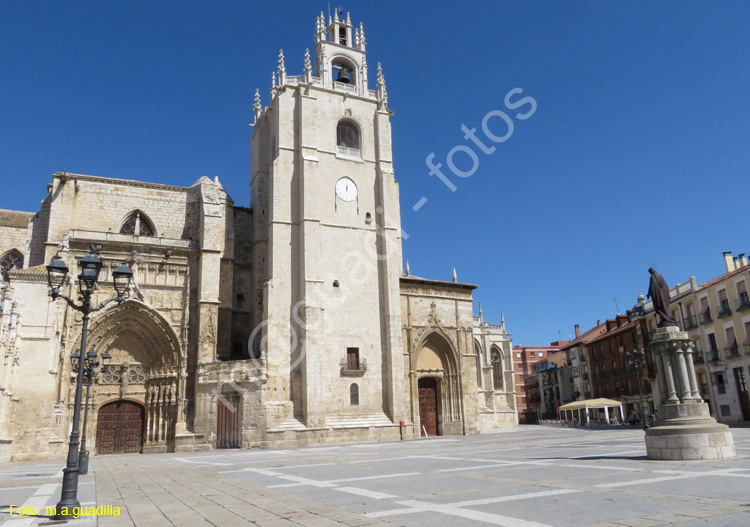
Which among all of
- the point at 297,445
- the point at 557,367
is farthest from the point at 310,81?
the point at 557,367

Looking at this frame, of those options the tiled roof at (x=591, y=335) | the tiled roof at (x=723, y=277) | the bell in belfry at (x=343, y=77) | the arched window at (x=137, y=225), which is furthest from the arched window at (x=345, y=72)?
the tiled roof at (x=591, y=335)

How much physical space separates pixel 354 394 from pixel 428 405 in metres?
5.11

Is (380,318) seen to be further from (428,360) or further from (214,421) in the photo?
(214,421)

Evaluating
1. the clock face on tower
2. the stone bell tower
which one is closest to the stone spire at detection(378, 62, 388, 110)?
the stone bell tower

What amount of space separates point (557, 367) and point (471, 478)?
196ft

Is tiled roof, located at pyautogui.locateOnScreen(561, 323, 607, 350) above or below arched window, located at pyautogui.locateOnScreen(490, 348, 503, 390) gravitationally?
above

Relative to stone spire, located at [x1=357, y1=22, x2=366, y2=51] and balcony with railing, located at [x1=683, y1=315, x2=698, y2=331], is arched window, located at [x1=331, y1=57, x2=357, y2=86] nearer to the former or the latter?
stone spire, located at [x1=357, y1=22, x2=366, y2=51]

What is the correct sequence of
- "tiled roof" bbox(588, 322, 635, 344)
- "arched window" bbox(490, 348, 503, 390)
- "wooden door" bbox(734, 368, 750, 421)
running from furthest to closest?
"arched window" bbox(490, 348, 503, 390)
"tiled roof" bbox(588, 322, 635, 344)
"wooden door" bbox(734, 368, 750, 421)

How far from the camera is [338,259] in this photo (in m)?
28.3

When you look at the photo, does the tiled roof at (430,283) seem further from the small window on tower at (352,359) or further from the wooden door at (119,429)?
the wooden door at (119,429)

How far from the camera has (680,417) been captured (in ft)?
36.5

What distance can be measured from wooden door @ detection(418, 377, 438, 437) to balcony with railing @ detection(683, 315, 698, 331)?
53.3 feet

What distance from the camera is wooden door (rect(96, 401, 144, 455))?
25.1m

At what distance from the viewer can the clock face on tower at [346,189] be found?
29.4 metres
